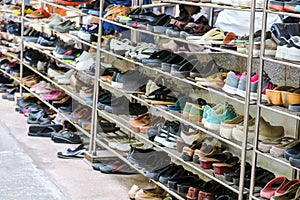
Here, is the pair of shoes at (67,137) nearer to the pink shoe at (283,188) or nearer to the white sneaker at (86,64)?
the white sneaker at (86,64)

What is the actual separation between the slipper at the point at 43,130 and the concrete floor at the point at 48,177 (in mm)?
121

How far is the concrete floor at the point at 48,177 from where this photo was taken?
4.39 metres

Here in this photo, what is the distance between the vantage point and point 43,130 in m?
6.10

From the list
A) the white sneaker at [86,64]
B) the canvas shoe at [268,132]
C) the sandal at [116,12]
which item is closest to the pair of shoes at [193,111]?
the canvas shoe at [268,132]

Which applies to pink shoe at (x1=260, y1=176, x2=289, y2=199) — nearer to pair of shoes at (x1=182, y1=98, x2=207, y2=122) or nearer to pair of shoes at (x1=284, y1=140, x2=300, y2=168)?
pair of shoes at (x1=284, y1=140, x2=300, y2=168)

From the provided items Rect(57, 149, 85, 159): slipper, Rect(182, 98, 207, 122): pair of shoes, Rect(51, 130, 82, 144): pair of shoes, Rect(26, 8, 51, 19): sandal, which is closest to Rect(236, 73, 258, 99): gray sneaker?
Rect(182, 98, 207, 122): pair of shoes

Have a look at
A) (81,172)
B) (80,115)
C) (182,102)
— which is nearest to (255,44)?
(182,102)

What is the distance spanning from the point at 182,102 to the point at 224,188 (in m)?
0.69

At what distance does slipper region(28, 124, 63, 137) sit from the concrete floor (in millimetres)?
121

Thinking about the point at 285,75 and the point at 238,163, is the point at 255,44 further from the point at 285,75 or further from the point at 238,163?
the point at 238,163

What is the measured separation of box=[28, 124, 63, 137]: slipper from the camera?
19.9ft

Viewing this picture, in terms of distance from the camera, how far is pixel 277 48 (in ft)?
10.1

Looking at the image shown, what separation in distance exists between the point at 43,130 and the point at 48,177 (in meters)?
1.40

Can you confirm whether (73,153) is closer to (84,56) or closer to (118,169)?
(118,169)
